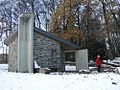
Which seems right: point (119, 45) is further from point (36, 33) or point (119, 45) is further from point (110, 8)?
point (36, 33)

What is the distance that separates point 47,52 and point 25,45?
17.1 feet

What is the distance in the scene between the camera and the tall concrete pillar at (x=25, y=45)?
28.3 metres

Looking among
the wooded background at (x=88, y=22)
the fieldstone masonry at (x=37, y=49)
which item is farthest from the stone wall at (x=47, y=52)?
the wooded background at (x=88, y=22)

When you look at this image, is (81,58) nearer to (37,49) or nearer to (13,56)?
(37,49)

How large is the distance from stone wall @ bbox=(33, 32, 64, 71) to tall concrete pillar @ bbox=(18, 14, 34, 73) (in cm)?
400

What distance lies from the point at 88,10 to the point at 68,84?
3308cm

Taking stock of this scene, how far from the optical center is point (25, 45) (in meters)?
28.8

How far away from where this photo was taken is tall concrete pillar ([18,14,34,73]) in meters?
28.3

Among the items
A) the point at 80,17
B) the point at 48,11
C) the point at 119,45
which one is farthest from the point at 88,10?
the point at 119,45

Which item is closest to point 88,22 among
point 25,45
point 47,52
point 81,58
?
point 81,58

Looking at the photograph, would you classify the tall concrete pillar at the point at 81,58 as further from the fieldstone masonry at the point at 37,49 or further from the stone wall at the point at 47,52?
the stone wall at the point at 47,52

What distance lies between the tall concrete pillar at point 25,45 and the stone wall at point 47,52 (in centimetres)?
400

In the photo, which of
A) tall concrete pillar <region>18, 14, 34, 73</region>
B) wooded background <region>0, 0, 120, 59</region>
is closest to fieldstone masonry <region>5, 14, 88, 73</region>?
tall concrete pillar <region>18, 14, 34, 73</region>

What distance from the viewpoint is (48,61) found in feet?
110
